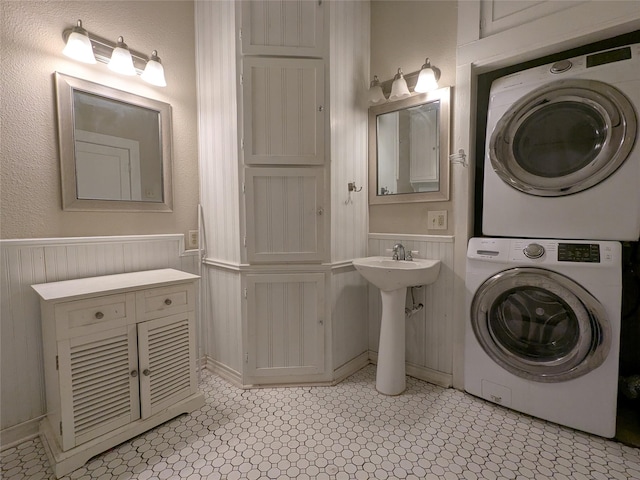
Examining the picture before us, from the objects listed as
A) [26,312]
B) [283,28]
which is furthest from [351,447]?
[283,28]

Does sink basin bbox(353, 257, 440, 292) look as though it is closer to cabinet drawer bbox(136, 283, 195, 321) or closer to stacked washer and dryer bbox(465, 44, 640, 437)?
stacked washer and dryer bbox(465, 44, 640, 437)

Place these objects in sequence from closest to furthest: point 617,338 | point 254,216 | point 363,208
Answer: point 617,338 < point 254,216 < point 363,208

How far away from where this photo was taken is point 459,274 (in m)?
1.92

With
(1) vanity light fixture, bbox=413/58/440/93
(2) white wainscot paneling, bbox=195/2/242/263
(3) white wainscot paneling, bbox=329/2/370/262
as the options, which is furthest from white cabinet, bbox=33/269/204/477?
(1) vanity light fixture, bbox=413/58/440/93

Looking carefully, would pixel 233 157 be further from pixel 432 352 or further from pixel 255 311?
pixel 432 352

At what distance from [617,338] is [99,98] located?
2.96 meters

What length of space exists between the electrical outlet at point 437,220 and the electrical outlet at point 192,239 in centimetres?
164

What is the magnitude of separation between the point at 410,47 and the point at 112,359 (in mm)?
2545

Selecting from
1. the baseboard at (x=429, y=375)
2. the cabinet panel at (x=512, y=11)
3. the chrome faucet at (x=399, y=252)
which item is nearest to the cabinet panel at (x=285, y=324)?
the chrome faucet at (x=399, y=252)

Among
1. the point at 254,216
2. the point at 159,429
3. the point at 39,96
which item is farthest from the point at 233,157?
the point at 159,429

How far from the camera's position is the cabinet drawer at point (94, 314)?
1312mm

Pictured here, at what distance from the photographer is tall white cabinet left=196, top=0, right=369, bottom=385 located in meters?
1.85

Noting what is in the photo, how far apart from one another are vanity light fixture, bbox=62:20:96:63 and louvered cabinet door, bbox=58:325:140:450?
141cm

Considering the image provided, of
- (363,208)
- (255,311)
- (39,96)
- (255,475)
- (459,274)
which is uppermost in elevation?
(39,96)
